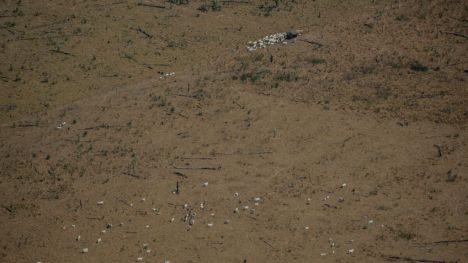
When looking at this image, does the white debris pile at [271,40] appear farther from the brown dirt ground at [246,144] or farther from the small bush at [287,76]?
the small bush at [287,76]

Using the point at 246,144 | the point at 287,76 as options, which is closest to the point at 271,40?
the point at 287,76

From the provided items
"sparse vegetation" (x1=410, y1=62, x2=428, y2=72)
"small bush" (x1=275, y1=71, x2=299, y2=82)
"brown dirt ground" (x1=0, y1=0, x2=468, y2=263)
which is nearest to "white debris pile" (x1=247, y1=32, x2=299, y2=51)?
"brown dirt ground" (x1=0, y1=0, x2=468, y2=263)

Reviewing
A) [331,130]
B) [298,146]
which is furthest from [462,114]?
[298,146]

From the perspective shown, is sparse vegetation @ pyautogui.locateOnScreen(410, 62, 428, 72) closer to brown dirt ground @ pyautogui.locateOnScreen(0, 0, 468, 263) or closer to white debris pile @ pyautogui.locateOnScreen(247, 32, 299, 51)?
brown dirt ground @ pyautogui.locateOnScreen(0, 0, 468, 263)

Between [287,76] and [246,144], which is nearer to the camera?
[246,144]

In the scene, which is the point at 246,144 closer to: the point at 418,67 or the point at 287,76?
the point at 287,76
